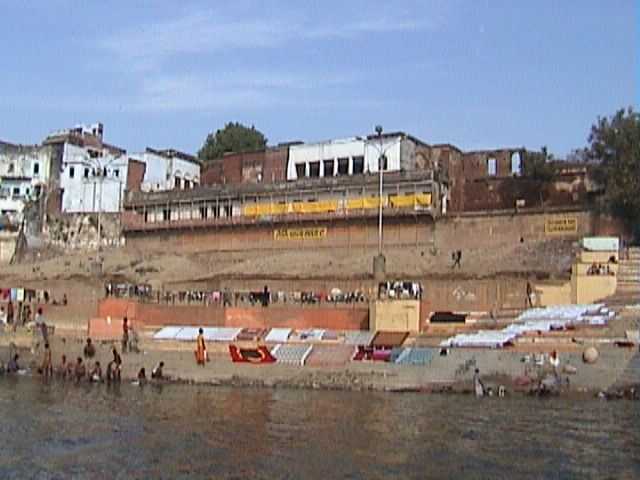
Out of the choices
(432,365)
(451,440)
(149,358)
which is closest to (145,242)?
(149,358)

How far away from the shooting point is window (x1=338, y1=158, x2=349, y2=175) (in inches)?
1999

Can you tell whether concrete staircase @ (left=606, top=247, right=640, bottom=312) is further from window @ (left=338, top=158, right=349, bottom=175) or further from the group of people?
window @ (left=338, top=158, right=349, bottom=175)

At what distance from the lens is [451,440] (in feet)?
59.0

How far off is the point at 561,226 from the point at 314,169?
16.1m

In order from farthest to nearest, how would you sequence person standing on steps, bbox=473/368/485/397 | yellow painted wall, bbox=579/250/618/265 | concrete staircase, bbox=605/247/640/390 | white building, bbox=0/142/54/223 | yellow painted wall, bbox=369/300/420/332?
white building, bbox=0/142/54/223
yellow painted wall, bbox=579/250/618/265
yellow painted wall, bbox=369/300/420/332
person standing on steps, bbox=473/368/485/397
concrete staircase, bbox=605/247/640/390

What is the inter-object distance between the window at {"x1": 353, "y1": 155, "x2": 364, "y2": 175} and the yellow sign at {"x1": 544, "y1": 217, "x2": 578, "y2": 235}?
1228 cm

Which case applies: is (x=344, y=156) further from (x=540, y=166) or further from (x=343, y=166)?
(x=540, y=166)

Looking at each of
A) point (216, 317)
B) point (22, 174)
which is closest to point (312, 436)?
point (216, 317)

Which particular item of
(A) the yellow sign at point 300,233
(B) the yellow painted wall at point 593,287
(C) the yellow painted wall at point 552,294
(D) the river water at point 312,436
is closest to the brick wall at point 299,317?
(C) the yellow painted wall at point 552,294

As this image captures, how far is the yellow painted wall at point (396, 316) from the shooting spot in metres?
31.8

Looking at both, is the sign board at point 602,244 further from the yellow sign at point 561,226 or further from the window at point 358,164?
the window at point 358,164

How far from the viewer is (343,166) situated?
167 ft

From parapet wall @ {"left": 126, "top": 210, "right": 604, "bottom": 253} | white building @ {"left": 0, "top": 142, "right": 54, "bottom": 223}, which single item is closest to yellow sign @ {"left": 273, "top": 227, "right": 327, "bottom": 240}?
parapet wall @ {"left": 126, "top": 210, "right": 604, "bottom": 253}

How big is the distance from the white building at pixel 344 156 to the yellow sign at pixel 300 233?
4.23 meters
